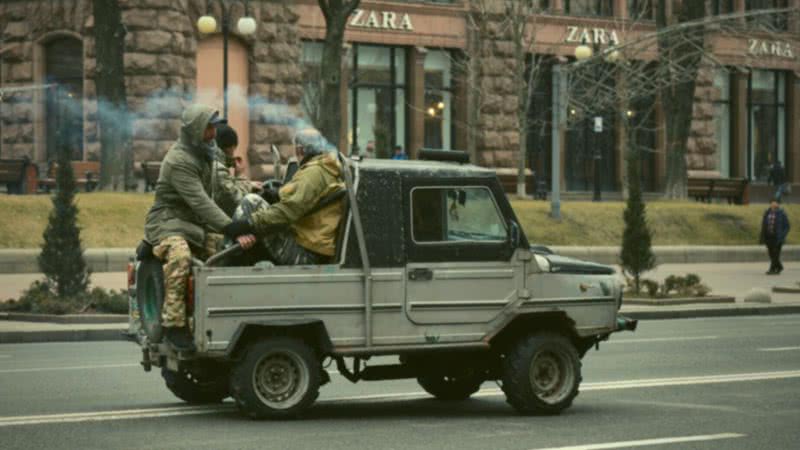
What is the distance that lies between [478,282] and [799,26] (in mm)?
47032

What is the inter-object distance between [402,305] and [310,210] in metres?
0.96

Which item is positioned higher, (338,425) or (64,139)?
(64,139)

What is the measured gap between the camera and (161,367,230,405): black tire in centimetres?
1308

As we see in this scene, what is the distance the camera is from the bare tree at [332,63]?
3625 centimetres

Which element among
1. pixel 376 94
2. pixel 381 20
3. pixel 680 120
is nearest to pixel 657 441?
pixel 680 120

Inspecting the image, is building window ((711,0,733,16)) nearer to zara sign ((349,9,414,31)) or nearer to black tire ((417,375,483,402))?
zara sign ((349,9,414,31))

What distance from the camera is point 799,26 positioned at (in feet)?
188

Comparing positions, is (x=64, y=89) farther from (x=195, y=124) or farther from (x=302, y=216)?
(x=302, y=216)

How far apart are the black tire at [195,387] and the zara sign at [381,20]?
3597 cm

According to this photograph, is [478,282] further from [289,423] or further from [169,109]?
[169,109]

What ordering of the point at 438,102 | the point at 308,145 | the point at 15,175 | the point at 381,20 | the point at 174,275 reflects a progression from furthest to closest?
the point at 438,102, the point at 381,20, the point at 15,175, the point at 308,145, the point at 174,275

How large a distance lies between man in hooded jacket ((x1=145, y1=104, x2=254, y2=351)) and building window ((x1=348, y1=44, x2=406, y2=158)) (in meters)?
37.3

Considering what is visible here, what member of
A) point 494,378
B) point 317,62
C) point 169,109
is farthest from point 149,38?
point 494,378

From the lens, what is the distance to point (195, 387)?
13172mm
